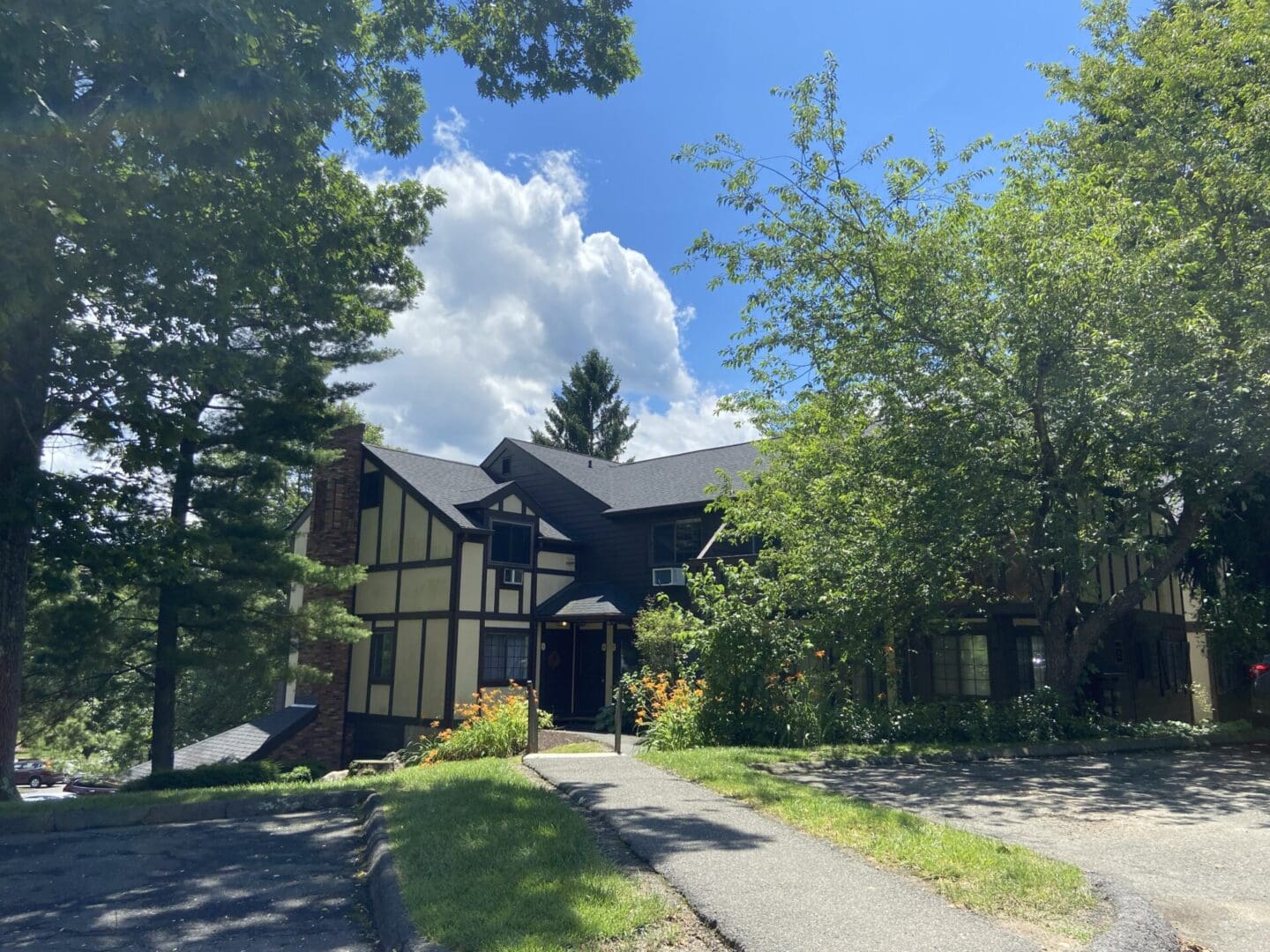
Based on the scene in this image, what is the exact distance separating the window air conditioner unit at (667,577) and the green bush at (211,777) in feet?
37.4

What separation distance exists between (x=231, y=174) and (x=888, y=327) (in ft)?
31.2

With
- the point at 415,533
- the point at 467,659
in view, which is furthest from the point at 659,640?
the point at 415,533

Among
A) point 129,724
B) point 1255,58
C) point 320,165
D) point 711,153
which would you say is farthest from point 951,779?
point 129,724

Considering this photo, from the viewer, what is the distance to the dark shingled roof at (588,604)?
23.6 meters

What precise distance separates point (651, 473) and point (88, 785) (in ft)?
76.2

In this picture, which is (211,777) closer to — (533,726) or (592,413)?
(533,726)

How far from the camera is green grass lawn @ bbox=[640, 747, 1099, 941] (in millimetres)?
5074

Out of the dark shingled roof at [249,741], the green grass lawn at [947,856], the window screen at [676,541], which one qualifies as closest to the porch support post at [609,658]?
the window screen at [676,541]

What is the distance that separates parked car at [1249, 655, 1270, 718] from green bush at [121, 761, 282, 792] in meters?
16.9

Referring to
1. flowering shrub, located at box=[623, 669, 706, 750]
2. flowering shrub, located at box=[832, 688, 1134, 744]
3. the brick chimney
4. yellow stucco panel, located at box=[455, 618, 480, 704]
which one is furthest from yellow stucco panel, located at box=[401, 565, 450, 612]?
flowering shrub, located at box=[832, 688, 1134, 744]

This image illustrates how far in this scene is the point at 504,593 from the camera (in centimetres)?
2414

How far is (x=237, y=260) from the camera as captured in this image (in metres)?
10.5

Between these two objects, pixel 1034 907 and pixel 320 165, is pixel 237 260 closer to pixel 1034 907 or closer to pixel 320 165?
pixel 320 165

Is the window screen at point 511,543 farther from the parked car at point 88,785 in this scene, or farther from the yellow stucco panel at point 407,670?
the parked car at point 88,785
